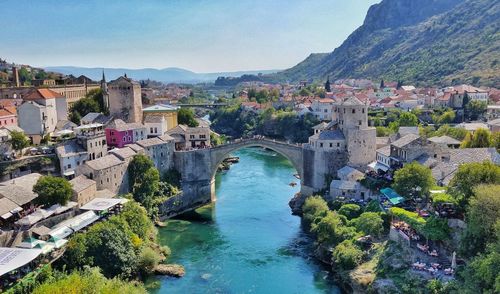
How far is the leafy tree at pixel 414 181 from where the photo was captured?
30.8m

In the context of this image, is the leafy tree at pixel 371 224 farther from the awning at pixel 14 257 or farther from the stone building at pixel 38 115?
the stone building at pixel 38 115

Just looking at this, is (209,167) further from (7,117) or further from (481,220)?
(481,220)

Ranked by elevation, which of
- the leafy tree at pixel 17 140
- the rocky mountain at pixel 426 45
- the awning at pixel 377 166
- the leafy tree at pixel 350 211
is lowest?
the leafy tree at pixel 350 211

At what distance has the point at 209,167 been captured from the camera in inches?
1869

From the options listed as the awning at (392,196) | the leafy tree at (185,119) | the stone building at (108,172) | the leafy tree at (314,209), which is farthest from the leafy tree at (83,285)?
the leafy tree at (185,119)

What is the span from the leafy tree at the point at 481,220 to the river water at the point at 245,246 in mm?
8390

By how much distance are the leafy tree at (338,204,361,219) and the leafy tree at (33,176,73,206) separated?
19.4m

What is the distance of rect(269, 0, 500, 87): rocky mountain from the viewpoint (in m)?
106

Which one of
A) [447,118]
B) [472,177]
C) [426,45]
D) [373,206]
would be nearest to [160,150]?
[373,206]

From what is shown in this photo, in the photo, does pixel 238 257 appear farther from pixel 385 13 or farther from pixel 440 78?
pixel 385 13

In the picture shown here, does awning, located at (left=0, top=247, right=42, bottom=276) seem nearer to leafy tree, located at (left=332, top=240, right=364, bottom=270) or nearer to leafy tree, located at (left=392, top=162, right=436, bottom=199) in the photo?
leafy tree, located at (left=332, top=240, right=364, bottom=270)

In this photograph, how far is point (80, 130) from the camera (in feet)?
141

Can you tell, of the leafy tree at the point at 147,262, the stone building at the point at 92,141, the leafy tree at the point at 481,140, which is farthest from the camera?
the leafy tree at the point at 481,140

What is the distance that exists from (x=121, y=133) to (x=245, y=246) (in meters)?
17.7
